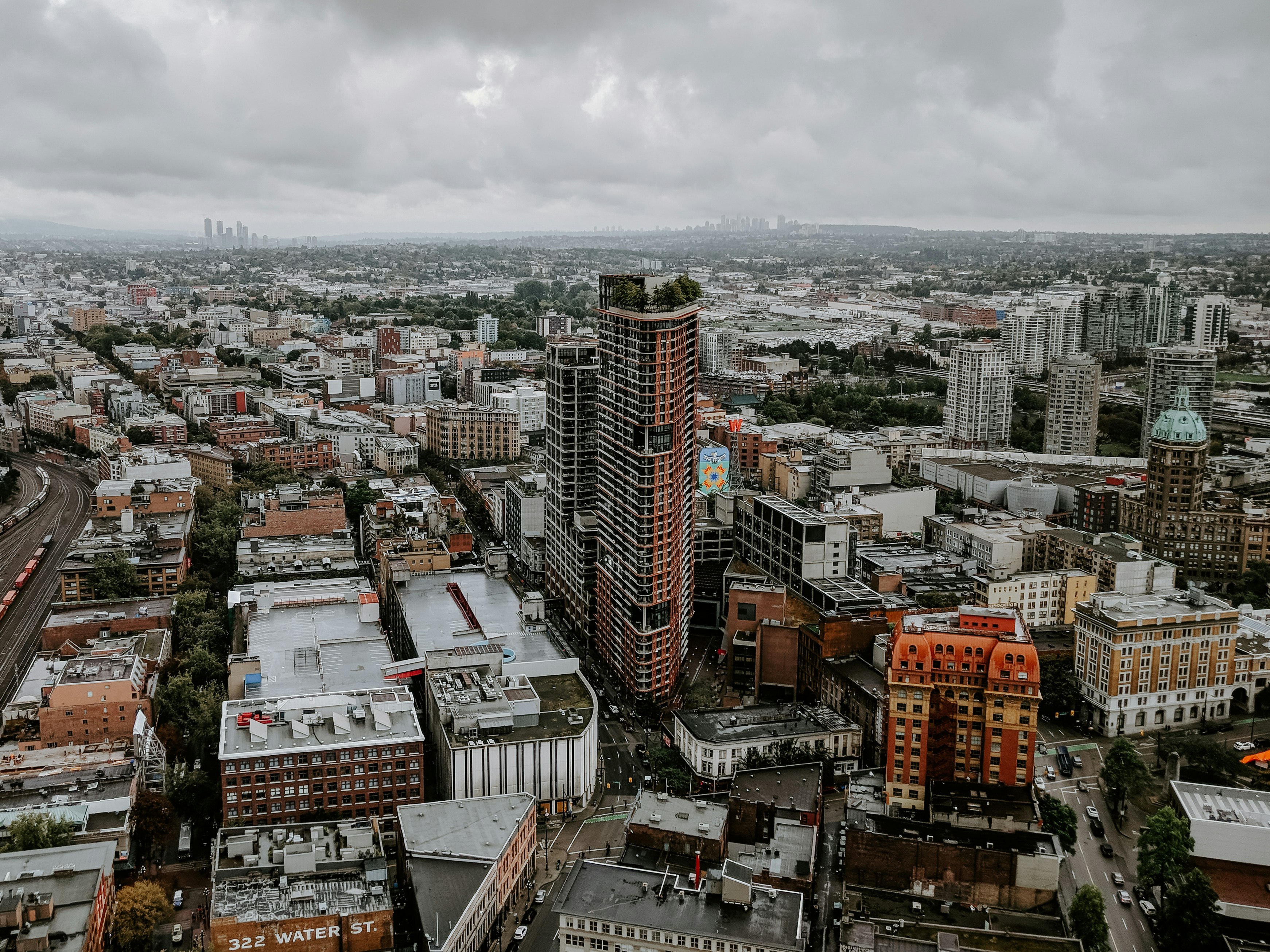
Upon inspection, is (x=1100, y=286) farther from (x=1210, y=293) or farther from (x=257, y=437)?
(x=257, y=437)

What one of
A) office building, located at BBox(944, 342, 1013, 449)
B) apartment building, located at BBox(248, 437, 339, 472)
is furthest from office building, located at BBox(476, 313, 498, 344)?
office building, located at BBox(944, 342, 1013, 449)

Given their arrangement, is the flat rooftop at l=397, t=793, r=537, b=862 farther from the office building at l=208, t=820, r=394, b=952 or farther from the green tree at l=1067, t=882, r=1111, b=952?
the green tree at l=1067, t=882, r=1111, b=952

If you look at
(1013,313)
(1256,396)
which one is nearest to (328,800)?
(1256,396)

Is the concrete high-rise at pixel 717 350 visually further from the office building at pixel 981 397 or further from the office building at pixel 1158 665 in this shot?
the office building at pixel 1158 665

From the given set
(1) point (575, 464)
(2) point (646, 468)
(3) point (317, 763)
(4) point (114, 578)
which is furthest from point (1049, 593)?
(4) point (114, 578)

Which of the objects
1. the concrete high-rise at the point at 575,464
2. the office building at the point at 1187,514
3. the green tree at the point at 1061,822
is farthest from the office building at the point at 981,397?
the green tree at the point at 1061,822

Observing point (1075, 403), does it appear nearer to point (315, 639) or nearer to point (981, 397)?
point (981, 397)
